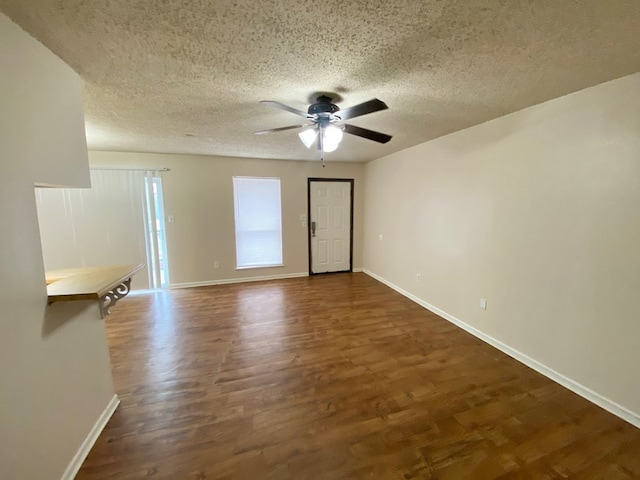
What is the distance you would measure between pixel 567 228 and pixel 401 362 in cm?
176

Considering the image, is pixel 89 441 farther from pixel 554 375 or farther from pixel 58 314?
pixel 554 375

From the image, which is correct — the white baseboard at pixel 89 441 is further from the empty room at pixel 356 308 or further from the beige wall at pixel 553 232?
the beige wall at pixel 553 232

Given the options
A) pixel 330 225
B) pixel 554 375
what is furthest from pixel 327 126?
pixel 330 225

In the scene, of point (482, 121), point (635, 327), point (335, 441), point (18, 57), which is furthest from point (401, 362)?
point (18, 57)

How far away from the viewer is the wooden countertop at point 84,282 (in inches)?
53.7

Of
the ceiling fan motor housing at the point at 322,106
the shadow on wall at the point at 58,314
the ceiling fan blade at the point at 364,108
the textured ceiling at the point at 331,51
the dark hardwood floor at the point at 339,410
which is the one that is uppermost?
the textured ceiling at the point at 331,51

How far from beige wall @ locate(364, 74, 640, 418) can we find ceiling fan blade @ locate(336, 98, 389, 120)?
157 cm

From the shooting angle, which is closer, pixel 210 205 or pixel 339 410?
pixel 339 410

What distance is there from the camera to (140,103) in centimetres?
220

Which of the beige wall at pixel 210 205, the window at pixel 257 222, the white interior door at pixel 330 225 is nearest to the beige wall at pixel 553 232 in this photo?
the white interior door at pixel 330 225

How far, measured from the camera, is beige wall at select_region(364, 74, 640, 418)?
1809mm

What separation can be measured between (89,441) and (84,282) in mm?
956

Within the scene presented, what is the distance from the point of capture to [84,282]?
159 centimetres

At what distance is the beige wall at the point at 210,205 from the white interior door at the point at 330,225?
0.21m
